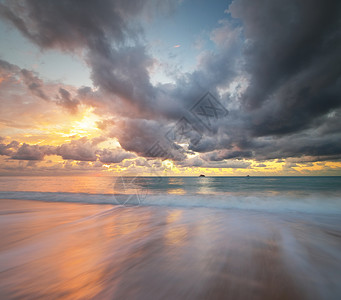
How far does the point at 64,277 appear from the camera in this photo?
2.25 metres

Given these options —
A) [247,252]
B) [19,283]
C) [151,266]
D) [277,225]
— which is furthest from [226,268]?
[277,225]

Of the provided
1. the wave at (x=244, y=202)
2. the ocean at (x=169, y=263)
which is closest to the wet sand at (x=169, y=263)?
the ocean at (x=169, y=263)

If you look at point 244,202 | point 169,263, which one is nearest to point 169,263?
point 169,263

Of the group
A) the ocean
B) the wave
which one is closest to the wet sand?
the ocean

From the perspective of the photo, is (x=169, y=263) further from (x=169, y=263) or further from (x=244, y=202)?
(x=244, y=202)

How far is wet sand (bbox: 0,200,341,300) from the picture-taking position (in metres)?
1.95

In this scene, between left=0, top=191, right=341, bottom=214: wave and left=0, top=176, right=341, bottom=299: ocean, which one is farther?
left=0, top=191, right=341, bottom=214: wave

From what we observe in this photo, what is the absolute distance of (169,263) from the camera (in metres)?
2.59

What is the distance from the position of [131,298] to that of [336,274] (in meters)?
3.17

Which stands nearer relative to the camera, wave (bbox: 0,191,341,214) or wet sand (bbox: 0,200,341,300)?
wet sand (bbox: 0,200,341,300)

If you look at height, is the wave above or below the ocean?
below

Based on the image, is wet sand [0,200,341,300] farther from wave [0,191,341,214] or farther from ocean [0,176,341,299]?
wave [0,191,341,214]

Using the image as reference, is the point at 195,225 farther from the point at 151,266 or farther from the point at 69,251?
the point at 69,251

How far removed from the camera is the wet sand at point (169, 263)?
1948 millimetres
